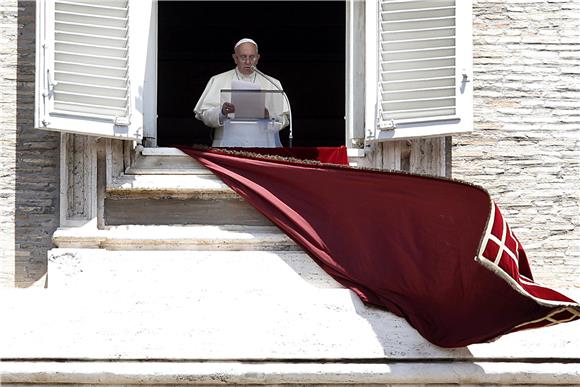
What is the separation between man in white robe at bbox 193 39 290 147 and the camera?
1031 centimetres

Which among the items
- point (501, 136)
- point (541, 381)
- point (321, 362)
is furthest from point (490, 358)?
point (501, 136)

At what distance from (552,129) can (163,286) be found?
2.40 metres

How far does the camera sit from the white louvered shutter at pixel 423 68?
9117 mm

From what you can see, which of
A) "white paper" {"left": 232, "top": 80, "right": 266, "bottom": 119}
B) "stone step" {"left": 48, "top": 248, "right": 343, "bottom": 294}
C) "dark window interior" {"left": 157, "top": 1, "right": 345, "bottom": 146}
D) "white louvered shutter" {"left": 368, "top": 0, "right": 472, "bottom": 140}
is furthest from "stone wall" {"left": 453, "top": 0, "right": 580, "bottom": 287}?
"dark window interior" {"left": 157, "top": 1, "right": 345, "bottom": 146}

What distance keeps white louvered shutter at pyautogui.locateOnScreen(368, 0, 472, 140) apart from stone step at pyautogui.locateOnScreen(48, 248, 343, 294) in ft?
2.89

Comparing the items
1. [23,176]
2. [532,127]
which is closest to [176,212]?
[23,176]

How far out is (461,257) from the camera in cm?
838

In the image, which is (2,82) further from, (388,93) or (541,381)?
(541,381)

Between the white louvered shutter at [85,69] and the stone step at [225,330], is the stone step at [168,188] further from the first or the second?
the stone step at [225,330]

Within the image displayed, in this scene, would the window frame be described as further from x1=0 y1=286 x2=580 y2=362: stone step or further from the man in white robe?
the man in white robe

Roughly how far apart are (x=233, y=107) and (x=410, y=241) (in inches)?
74.6

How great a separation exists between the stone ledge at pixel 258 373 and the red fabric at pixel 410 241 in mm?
181

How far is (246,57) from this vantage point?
11000 mm

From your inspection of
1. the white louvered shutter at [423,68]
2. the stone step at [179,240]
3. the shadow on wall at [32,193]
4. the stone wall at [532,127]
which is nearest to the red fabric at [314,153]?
the white louvered shutter at [423,68]
